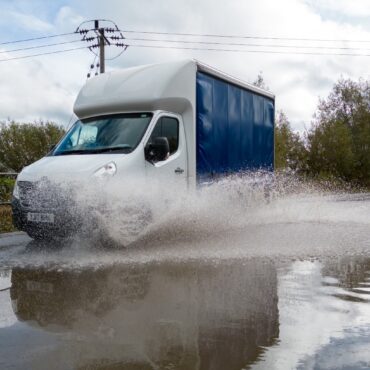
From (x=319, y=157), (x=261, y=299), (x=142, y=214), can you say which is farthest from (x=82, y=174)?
(x=319, y=157)

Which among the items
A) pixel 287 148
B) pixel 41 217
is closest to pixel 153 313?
pixel 41 217

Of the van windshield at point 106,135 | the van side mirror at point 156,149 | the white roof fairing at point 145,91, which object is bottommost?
the van side mirror at point 156,149

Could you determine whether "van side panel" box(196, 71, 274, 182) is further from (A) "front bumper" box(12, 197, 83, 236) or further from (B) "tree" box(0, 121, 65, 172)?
(B) "tree" box(0, 121, 65, 172)

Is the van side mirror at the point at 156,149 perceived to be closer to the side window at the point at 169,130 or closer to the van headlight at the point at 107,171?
the side window at the point at 169,130

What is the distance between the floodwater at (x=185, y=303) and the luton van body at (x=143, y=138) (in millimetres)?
746

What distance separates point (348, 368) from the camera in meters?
3.23

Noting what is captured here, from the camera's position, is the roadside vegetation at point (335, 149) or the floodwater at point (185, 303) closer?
the floodwater at point (185, 303)

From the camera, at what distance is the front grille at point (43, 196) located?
7691 mm

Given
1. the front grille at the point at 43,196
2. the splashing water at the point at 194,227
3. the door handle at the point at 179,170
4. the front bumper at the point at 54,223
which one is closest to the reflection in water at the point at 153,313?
the splashing water at the point at 194,227

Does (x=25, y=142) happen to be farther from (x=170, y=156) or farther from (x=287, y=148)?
(x=170, y=156)

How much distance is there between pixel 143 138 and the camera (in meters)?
8.48

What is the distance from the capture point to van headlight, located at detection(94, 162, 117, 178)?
7.65 metres

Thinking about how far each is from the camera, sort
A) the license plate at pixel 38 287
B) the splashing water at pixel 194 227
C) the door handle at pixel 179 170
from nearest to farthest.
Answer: the license plate at pixel 38 287
the splashing water at pixel 194 227
the door handle at pixel 179 170

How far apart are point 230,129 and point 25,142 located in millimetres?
39925
